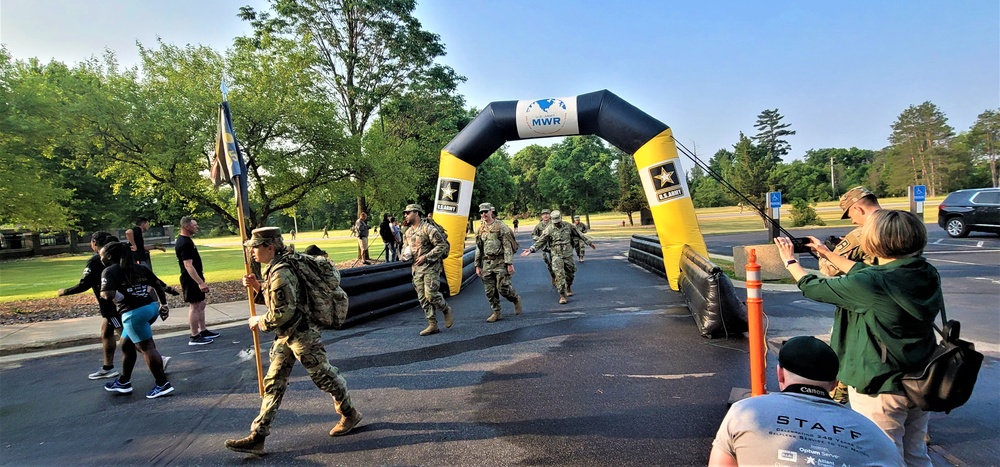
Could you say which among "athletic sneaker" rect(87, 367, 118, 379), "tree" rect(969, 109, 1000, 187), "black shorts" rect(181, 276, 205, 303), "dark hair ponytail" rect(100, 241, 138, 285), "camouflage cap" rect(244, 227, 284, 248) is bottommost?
"athletic sneaker" rect(87, 367, 118, 379)

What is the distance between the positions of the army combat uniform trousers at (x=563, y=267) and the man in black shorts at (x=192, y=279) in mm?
6079

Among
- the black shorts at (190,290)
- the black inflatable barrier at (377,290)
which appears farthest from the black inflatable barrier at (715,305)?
the black shorts at (190,290)

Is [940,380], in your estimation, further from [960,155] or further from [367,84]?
[960,155]

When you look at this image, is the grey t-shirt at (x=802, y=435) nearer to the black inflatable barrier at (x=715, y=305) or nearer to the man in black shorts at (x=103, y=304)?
the black inflatable barrier at (x=715, y=305)

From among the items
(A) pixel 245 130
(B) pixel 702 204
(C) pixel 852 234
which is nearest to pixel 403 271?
(A) pixel 245 130

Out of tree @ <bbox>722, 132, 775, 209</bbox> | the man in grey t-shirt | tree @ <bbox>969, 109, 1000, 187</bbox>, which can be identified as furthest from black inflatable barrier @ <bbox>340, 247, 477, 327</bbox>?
tree @ <bbox>969, 109, 1000, 187</bbox>

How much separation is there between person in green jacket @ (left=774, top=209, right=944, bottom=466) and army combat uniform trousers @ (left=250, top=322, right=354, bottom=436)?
3.48m

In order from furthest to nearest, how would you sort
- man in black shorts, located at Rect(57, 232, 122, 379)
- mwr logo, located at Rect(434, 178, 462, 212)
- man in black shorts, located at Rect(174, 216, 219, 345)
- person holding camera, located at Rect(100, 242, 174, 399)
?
mwr logo, located at Rect(434, 178, 462, 212) < man in black shorts, located at Rect(174, 216, 219, 345) < man in black shorts, located at Rect(57, 232, 122, 379) < person holding camera, located at Rect(100, 242, 174, 399)

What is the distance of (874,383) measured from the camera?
2.38 metres

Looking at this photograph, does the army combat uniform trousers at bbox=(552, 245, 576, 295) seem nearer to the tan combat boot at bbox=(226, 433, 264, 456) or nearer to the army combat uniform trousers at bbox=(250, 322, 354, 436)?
the army combat uniform trousers at bbox=(250, 322, 354, 436)

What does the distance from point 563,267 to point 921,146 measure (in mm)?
74912

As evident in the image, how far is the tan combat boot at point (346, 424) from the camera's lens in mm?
3954

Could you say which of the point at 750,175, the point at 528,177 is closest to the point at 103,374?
the point at 750,175

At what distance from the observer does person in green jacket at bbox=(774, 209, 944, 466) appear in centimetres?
228
